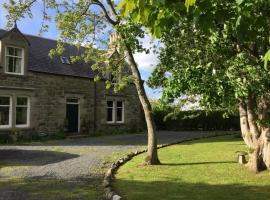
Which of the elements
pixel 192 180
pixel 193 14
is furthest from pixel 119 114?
pixel 193 14

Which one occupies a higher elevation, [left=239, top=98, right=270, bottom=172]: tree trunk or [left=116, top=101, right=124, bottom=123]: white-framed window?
[left=116, top=101, right=124, bottom=123]: white-framed window

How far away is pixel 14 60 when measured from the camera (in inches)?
1001

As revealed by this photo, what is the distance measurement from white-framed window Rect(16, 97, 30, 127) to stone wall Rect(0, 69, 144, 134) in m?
0.27

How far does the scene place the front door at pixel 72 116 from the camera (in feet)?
95.9

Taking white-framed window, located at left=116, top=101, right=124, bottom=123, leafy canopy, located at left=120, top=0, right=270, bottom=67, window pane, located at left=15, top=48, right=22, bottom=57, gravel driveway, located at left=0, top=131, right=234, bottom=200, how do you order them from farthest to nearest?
white-framed window, located at left=116, top=101, right=124, bottom=123 < window pane, located at left=15, top=48, right=22, bottom=57 < gravel driveway, located at left=0, top=131, right=234, bottom=200 < leafy canopy, located at left=120, top=0, right=270, bottom=67

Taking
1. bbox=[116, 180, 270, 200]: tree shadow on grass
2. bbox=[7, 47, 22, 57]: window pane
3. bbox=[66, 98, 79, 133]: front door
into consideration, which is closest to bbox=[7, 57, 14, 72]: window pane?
bbox=[7, 47, 22, 57]: window pane

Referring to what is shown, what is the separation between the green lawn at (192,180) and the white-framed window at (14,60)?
12.9m

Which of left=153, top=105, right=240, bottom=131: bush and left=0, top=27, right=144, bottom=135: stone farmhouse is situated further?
left=153, top=105, right=240, bottom=131: bush

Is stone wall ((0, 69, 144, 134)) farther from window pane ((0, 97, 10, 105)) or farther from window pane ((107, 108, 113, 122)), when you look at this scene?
window pane ((107, 108, 113, 122))

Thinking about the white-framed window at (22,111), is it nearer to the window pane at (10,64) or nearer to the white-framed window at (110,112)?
the window pane at (10,64)

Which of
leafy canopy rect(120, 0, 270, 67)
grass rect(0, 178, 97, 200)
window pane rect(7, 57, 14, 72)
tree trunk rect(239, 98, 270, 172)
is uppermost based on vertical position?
window pane rect(7, 57, 14, 72)

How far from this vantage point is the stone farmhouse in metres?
24.9

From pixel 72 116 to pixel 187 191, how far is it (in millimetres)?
20303

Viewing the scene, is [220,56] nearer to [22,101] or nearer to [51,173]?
[51,173]
